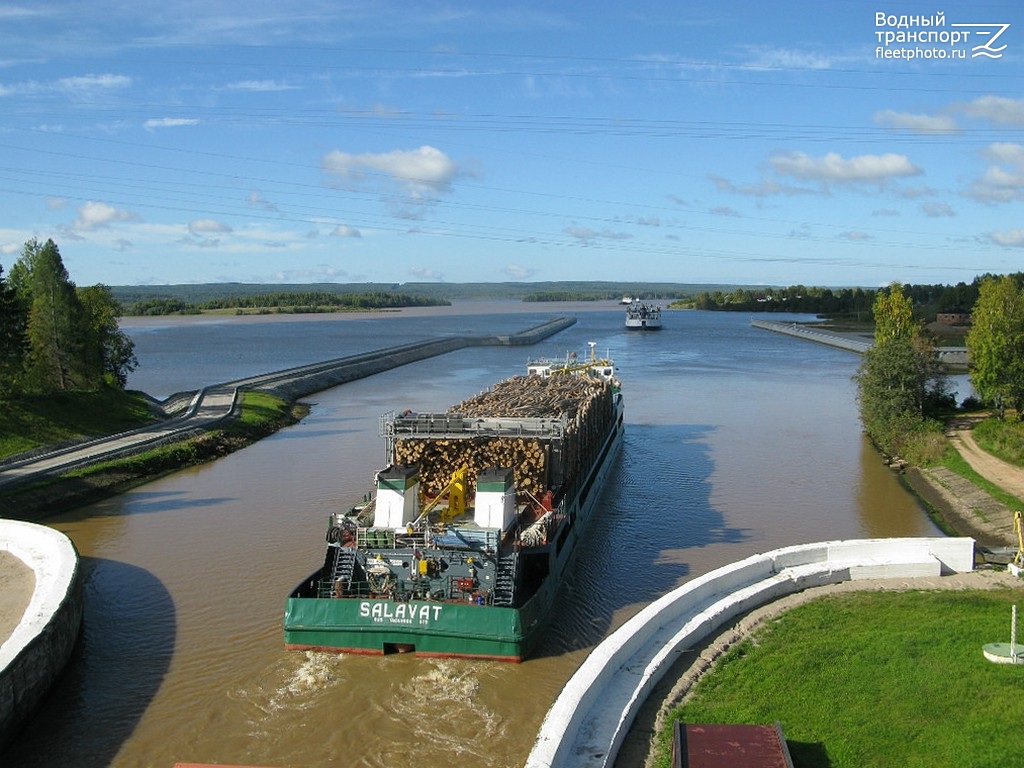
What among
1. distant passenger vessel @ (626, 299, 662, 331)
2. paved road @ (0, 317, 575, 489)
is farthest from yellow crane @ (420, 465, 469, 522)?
distant passenger vessel @ (626, 299, 662, 331)

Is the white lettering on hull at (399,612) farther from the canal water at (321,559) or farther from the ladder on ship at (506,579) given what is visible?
the ladder on ship at (506,579)

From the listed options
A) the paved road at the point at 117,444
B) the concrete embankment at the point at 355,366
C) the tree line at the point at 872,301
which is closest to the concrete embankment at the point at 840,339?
the tree line at the point at 872,301

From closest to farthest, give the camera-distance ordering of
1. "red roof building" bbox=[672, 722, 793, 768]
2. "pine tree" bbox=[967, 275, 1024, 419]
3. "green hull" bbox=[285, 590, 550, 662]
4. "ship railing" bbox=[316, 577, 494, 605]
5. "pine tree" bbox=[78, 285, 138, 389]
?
"red roof building" bbox=[672, 722, 793, 768] → "green hull" bbox=[285, 590, 550, 662] → "ship railing" bbox=[316, 577, 494, 605] → "pine tree" bbox=[967, 275, 1024, 419] → "pine tree" bbox=[78, 285, 138, 389]

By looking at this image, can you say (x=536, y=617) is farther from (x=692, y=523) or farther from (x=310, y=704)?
(x=692, y=523)

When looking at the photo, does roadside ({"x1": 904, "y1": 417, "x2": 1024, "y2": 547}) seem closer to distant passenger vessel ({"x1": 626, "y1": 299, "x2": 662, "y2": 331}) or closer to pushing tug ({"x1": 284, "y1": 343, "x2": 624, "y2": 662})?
pushing tug ({"x1": 284, "y1": 343, "x2": 624, "y2": 662})

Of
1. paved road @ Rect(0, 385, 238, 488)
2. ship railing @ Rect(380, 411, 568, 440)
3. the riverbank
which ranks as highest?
ship railing @ Rect(380, 411, 568, 440)

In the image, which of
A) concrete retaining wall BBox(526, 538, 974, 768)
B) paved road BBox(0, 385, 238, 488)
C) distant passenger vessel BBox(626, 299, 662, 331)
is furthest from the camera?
distant passenger vessel BBox(626, 299, 662, 331)

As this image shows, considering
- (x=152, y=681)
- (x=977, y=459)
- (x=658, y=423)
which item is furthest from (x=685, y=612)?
(x=658, y=423)
